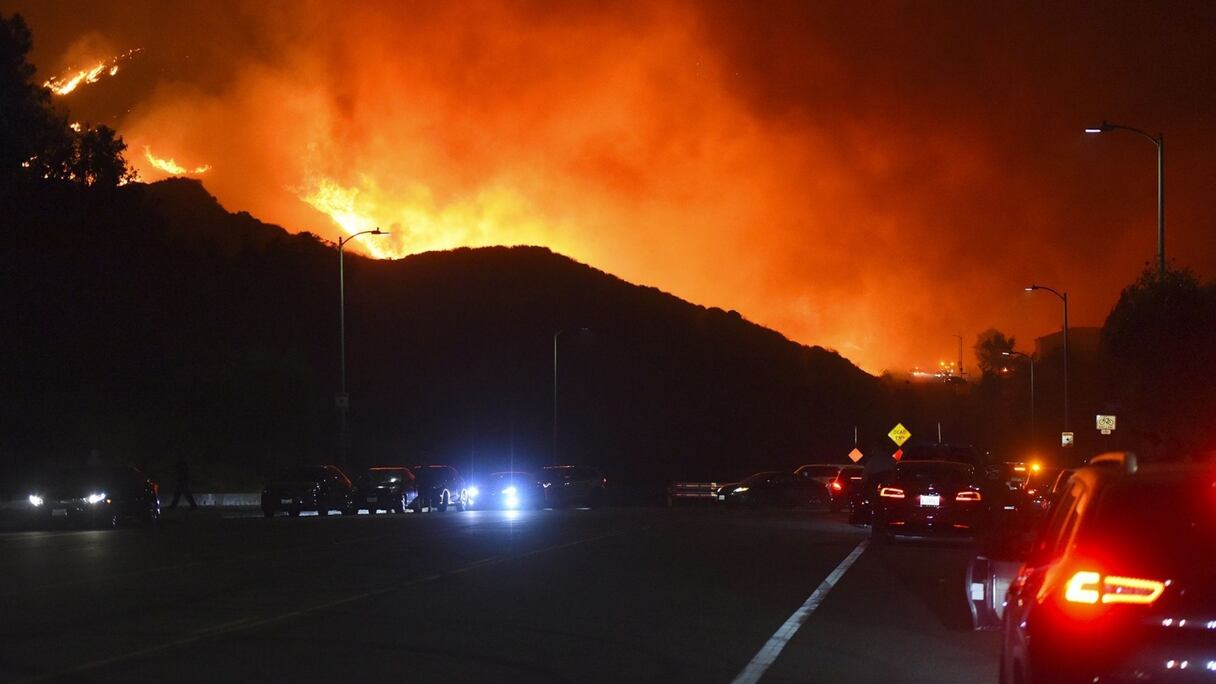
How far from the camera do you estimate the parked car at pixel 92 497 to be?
3897 centimetres

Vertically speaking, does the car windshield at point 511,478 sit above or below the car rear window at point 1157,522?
below

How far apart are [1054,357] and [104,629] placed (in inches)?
6428

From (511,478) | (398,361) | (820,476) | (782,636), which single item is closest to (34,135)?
(511,478)

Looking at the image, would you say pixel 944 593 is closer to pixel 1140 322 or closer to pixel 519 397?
pixel 1140 322

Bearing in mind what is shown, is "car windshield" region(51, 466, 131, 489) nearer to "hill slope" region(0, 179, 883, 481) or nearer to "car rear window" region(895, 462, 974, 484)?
"hill slope" region(0, 179, 883, 481)

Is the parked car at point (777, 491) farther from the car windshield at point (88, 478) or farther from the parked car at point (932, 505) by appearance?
the parked car at point (932, 505)

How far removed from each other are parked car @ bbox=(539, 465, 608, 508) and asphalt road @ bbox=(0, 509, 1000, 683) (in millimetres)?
30459

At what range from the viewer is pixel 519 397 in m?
144

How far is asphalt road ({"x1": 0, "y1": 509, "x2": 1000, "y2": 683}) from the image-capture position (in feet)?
40.9

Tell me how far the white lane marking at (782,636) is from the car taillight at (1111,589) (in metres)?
5.04

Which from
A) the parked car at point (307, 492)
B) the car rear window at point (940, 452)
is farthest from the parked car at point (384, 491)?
the car rear window at point (940, 452)

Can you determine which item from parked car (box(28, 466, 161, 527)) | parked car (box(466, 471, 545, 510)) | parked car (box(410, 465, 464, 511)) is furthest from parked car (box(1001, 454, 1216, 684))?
parked car (box(466, 471, 545, 510))

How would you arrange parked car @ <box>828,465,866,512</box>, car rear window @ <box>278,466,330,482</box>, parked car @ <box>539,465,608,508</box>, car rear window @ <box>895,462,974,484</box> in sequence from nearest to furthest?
1. car rear window @ <box>895,462,974,484</box>
2. car rear window @ <box>278,466,330,482</box>
3. parked car @ <box>828,465,866,512</box>
4. parked car @ <box>539,465,608,508</box>

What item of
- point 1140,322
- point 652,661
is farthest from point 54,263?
point 652,661
